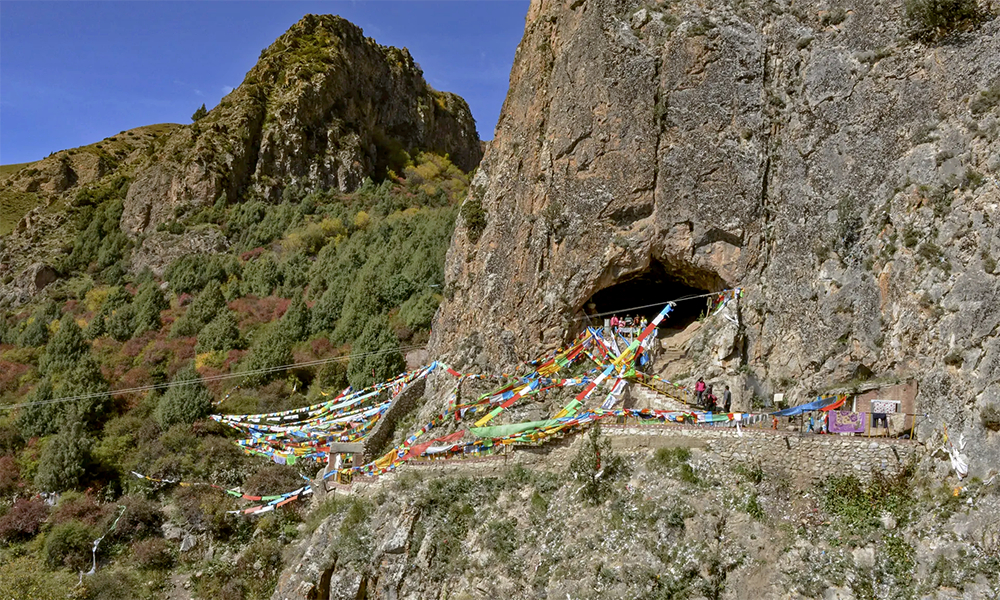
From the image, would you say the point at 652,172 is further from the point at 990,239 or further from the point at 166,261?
the point at 166,261

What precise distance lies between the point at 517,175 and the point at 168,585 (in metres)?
16.9

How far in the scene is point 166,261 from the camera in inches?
1938

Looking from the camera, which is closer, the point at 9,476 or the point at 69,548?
the point at 69,548

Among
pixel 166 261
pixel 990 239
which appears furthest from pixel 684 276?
pixel 166 261

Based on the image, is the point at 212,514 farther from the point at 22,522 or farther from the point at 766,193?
the point at 766,193

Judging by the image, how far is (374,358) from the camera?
31.3 meters

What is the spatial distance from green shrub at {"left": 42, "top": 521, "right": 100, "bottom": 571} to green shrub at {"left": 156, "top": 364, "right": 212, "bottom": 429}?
20.9 feet

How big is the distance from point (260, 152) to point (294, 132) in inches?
108

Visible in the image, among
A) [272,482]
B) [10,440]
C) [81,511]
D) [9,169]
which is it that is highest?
[9,169]

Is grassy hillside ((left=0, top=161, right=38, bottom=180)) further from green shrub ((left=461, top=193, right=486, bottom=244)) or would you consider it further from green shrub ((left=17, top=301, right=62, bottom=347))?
green shrub ((left=461, top=193, right=486, bottom=244))

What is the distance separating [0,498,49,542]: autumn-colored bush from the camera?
2583 cm

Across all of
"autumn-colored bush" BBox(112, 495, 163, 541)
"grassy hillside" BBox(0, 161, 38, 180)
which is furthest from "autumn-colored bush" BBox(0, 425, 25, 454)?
"grassy hillside" BBox(0, 161, 38, 180)

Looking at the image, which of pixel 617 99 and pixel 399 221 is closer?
pixel 617 99

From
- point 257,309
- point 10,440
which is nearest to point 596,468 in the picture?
point 10,440
